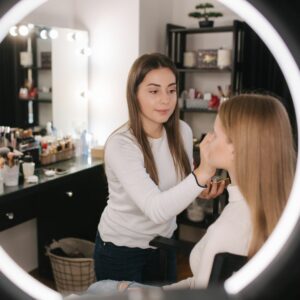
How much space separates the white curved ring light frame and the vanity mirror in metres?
0.89

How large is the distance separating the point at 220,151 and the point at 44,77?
1.26 m

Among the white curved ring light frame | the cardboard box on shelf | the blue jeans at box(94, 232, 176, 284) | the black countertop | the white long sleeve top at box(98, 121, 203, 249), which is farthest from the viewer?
the cardboard box on shelf

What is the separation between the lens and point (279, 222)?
632 millimetres

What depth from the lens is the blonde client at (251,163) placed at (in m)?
0.66

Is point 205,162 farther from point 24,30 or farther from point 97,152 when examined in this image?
point 97,152

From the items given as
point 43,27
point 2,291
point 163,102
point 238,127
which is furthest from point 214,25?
point 2,291

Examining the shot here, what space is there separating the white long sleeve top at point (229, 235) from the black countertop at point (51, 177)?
2.91 ft

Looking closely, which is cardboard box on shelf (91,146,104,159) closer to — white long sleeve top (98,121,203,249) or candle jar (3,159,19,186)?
candle jar (3,159,19,186)

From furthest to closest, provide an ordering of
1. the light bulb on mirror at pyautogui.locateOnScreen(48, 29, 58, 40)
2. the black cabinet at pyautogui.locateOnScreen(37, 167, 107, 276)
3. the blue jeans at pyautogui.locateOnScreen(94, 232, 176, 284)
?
the light bulb on mirror at pyautogui.locateOnScreen(48, 29, 58, 40)
the black cabinet at pyautogui.locateOnScreen(37, 167, 107, 276)
the blue jeans at pyautogui.locateOnScreen(94, 232, 176, 284)

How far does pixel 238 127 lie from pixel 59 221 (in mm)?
1349

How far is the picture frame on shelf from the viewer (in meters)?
2.00

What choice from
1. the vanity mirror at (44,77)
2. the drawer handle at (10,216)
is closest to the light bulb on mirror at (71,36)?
A: the vanity mirror at (44,77)

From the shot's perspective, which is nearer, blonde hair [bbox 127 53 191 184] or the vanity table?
blonde hair [bbox 127 53 191 184]

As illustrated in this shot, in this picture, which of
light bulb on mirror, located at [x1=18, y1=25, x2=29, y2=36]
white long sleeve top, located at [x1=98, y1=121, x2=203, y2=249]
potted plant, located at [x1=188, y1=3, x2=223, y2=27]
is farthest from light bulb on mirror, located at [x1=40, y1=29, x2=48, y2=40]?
white long sleeve top, located at [x1=98, y1=121, x2=203, y2=249]
